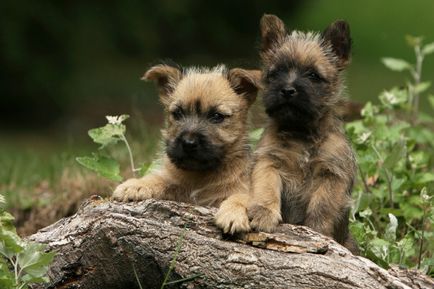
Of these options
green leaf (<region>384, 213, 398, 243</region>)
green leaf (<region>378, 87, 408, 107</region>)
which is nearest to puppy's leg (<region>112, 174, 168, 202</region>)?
green leaf (<region>384, 213, 398, 243</region>)

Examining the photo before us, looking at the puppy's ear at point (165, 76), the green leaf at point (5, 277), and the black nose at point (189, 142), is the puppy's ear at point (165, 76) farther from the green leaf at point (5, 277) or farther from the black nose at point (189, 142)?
the green leaf at point (5, 277)

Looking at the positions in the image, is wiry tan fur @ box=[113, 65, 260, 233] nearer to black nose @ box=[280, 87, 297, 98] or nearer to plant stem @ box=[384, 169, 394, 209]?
black nose @ box=[280, 87, 297, 98]

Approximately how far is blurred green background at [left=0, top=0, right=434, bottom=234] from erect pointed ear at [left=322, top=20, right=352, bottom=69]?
885 centimetres

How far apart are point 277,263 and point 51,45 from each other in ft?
48.0

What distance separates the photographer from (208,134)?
7629 mm

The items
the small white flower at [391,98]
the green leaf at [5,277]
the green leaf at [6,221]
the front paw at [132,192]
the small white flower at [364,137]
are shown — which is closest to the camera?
the green leaf at [5,277]

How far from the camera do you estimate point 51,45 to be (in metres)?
20.2

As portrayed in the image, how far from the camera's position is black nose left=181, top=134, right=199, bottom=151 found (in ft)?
24.4

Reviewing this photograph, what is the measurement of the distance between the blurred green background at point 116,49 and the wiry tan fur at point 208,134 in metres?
8.45

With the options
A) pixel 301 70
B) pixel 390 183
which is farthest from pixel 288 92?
pixel 390 183

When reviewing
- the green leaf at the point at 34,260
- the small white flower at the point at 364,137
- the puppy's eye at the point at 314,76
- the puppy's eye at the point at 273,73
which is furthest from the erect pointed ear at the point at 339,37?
the green leaf at the point at 34,260

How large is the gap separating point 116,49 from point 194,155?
16.4m

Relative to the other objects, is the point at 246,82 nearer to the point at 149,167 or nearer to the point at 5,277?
the point at 149,167

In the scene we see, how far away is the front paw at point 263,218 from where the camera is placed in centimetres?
676
